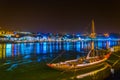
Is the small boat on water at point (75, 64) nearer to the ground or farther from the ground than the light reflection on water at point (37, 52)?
farther from the ground

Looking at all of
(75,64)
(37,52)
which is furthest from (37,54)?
(75,64)

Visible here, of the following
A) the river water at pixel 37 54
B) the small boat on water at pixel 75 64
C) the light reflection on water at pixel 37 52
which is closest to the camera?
the small boat on water at pixel 75 64

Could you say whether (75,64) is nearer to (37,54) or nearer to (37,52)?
(37,54)

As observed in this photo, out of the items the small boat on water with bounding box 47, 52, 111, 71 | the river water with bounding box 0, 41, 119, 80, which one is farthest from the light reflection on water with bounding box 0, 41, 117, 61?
the small boat on water with bounding box 47, 52, 111, 71

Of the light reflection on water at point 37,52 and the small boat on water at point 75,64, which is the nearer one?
the small boat on water at point 75,64

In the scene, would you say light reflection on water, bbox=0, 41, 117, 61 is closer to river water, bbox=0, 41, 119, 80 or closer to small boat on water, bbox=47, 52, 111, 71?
river water, bbox=0, 41, 119, 80

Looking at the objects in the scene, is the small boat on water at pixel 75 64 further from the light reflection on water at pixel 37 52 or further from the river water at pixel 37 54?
the light reflection on water at pixel 37 52

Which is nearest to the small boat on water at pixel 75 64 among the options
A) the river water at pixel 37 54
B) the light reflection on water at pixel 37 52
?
the river water at pixel 37 54

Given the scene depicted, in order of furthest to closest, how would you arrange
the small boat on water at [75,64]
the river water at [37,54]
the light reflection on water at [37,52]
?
the light reflection on water at [37,52] < the river water at [37,54] < the small boat on water at [75,64]

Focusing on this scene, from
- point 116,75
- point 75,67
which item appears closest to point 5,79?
point 75,67

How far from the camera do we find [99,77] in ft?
66.0

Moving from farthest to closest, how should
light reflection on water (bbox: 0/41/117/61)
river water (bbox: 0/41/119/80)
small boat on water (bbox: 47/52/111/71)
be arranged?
light reflection on water (bbox: 0/41/117/61) < river water (bbox: 0/41/119/80) < small boat on water (bbox: 47/52/111/71)

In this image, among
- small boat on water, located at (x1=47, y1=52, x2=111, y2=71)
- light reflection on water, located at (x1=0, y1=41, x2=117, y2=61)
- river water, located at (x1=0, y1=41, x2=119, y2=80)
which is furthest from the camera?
light reflection on water, located at (x1=0, y1=41, x2=117, y2=61)

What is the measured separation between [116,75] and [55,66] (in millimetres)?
5858
